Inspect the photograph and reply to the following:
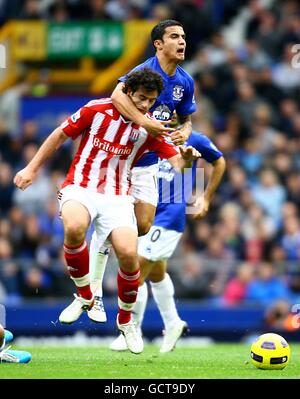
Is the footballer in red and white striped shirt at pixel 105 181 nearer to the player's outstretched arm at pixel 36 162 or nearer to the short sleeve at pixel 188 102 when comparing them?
the player's outstretched arm at pixel 36 162

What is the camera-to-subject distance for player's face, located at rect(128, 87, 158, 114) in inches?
391

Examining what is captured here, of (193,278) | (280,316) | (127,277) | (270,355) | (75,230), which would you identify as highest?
(75,230)

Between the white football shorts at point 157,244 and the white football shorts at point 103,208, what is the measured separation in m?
1.85

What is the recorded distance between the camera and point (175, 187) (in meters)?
12.6

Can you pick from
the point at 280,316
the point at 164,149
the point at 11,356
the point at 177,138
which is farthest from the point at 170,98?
the point at 280,316

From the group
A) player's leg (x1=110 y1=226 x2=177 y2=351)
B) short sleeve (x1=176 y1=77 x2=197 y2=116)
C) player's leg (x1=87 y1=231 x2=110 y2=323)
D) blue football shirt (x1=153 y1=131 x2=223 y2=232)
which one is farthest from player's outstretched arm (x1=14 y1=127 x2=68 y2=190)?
blue football shirt (x1=153 y1=131 x2=223 y2=232)

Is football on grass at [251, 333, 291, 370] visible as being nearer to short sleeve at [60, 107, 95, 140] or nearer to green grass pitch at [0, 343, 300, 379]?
green grass pitch at [0, 343, 300, 379]

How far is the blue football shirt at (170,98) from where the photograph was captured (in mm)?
11016

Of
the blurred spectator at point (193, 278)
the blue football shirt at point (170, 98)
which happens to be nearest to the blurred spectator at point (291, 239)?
the blurred spectator at point (193, 278)

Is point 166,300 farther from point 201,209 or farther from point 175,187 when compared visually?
point 175,187

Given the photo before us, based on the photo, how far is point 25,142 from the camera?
65.7 ft

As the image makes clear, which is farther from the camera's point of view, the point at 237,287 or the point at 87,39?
the point at 87,39

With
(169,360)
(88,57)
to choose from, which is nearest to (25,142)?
(88,57)

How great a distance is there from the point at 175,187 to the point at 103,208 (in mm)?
2639
